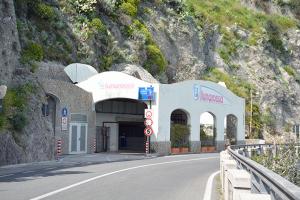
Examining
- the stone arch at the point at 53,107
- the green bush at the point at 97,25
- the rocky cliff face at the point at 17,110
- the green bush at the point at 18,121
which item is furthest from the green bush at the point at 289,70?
the green bush at the point at 18,121

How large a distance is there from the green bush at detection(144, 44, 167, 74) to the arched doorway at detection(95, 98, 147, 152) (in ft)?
36.4

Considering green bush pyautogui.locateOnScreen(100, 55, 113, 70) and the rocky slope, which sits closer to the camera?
the rocky slope

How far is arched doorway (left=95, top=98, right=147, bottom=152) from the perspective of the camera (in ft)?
139

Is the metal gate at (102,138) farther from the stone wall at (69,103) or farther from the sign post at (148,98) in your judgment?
the sign post at (148,98)

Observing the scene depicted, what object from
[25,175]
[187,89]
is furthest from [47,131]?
[187,89]

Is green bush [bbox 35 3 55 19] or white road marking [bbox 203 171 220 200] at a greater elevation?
green bush [bbox 35 3 55 19]

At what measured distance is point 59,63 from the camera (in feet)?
152

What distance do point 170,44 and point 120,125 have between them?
20.9m

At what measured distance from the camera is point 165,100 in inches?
1620

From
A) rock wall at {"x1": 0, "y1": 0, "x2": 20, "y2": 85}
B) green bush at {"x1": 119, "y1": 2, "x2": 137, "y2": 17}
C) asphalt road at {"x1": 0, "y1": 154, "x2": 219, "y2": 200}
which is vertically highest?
green bush at {"x1": 119, "y1": 2, "x2": 137, "y2": 17}

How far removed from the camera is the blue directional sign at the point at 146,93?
39.7 meters

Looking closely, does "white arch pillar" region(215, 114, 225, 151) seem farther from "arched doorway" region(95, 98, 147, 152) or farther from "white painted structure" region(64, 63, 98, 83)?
"white painted structure" region(64, 63, 98, 83)

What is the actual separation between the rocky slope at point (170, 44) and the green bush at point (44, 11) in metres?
0.09

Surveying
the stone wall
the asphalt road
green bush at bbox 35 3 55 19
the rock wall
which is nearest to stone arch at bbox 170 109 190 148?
the stone wall
